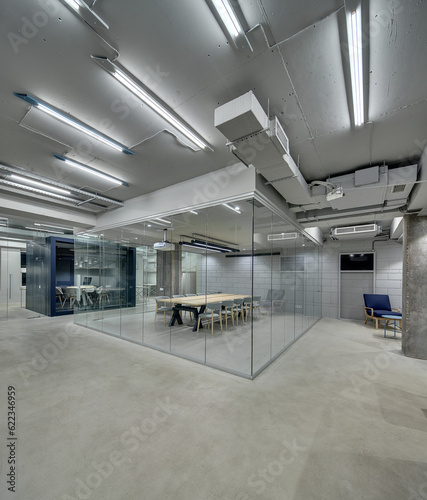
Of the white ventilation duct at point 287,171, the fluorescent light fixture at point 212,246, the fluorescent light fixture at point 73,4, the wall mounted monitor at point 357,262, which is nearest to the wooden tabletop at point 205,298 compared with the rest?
the fluorescent light fixture at point 212,246

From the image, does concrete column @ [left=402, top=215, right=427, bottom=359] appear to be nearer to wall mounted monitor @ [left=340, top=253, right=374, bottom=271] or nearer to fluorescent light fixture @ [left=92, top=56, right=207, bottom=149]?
wall mounted monitor @ [left=340, top=253, right=374, bottom=271]

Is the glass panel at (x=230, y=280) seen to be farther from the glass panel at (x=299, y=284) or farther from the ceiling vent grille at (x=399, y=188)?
the ceiling vent grille at (x=399, y=188)

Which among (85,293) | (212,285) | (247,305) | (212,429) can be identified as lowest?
(212,429)

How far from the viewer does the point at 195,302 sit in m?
4.15

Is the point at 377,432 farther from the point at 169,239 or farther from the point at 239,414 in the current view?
the point at 169,239

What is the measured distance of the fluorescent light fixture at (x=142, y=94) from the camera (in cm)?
195

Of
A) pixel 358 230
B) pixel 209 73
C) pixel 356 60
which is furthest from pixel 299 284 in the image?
pixel 209 73

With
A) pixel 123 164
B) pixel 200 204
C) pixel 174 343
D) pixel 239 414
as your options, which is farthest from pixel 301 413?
pixel 123 164

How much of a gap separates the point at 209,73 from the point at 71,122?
5.78 feet

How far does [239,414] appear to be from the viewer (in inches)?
98.0

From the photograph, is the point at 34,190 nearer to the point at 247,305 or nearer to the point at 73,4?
the point at 73,4

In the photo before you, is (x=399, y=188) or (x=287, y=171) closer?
(x=287, y=171)

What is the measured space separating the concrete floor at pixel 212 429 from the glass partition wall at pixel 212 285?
0.54 metres

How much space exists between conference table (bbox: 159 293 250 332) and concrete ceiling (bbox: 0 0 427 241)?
7.65ft
